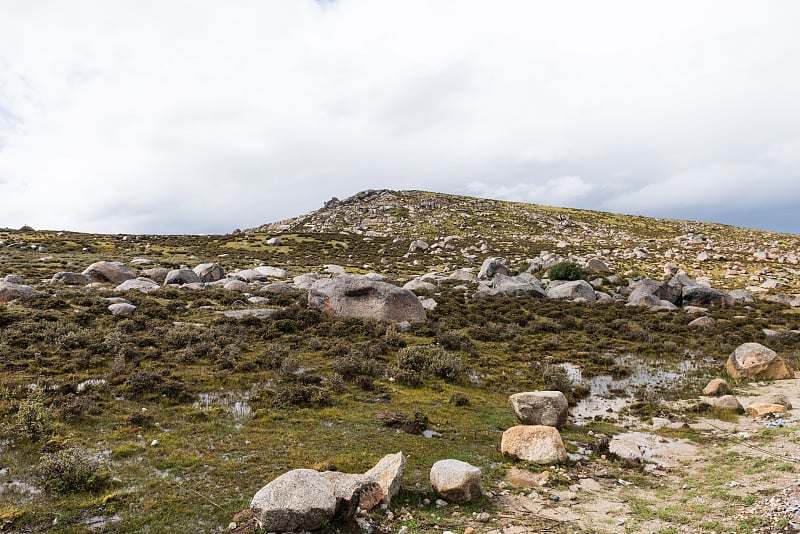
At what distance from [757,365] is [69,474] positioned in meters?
27.3

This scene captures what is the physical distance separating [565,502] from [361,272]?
48463 millimetres

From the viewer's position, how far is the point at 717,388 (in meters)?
19.0

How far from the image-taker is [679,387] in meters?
20.2

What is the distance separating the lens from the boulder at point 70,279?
124ft

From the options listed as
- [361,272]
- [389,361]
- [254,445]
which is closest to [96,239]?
[361,272]

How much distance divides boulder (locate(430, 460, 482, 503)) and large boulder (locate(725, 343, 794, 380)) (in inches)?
702

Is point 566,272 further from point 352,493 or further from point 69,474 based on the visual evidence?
point 69,474

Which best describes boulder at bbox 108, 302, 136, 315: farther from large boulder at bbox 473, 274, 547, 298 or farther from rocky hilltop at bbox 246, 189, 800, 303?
rocky hilltop at bbox 246, 189, 800, 303

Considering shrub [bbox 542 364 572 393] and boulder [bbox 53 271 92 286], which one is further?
boulder [bbox 53 271 92 286]

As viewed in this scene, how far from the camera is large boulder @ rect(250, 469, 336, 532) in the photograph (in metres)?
8.36

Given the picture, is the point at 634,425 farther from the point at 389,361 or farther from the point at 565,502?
the point at 389,361

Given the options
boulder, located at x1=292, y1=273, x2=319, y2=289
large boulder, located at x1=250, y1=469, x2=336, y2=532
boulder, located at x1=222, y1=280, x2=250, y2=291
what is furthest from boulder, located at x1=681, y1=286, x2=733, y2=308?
large boulder, located at x1=250, y1=469, x2=336, y2=532

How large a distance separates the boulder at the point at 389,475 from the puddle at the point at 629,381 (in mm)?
9107

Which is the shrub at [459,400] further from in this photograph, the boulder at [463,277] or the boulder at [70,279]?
the boulder at [70,279]
